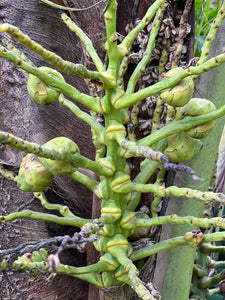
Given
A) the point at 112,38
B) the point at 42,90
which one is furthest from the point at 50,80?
the point at 112,38

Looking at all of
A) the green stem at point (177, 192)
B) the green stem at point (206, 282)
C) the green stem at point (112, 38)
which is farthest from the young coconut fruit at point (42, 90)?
the green stem at point (206, 282)

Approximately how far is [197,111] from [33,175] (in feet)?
1.11

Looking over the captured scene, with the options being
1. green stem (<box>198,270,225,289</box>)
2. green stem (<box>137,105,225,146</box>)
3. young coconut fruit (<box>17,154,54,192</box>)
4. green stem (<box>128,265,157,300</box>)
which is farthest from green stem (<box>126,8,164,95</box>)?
green stem (<box>198,270,225,289</box>)

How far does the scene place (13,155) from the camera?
0.97 metres

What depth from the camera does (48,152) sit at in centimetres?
56

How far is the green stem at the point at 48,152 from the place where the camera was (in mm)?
510

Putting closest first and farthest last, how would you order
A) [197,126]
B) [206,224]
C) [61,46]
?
1. [206,224]
2. [197,126]
3. [61,46]

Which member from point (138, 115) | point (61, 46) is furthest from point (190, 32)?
point (61, 46)

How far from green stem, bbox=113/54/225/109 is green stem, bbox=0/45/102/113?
0.16 feet

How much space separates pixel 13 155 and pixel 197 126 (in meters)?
0.49

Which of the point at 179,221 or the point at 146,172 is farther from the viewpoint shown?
the point at 146,172

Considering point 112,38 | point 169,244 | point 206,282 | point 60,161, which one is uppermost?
point 112,38

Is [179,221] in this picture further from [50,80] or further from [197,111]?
[50,80]

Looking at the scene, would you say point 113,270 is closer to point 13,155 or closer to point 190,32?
point 13,155
